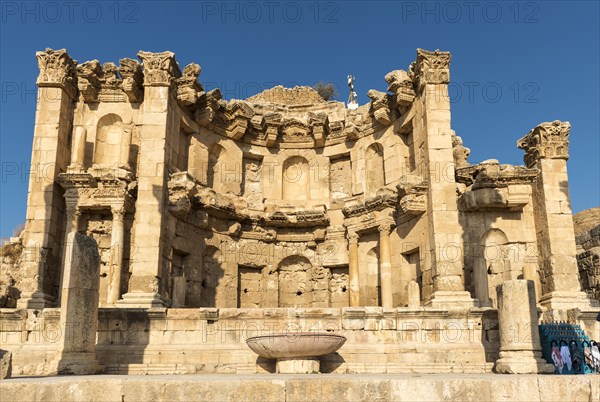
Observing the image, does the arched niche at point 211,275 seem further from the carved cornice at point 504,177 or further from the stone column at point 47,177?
the carved cornice at point 504,177

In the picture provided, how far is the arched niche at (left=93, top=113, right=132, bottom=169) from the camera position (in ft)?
59.6

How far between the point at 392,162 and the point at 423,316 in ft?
28.1

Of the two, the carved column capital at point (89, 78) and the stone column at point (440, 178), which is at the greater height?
the carved column capital at point (89, 78)

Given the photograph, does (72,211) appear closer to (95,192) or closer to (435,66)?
(95,192)

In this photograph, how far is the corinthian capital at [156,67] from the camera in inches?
666

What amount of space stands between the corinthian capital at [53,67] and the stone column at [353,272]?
11.7m

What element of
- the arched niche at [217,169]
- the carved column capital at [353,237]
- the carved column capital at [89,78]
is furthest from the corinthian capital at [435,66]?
the carved column capital at [89,78]

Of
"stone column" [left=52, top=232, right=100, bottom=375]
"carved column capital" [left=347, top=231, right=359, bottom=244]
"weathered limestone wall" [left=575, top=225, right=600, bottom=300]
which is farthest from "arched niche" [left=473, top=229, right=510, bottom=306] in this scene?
"stone column" [left=52, top=232, right=100, bottom=375]

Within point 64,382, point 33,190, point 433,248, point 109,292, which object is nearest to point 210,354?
point 64,382

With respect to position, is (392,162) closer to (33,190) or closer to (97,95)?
(97,95)

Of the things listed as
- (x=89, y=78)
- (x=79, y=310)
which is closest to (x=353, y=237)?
(x=89, y=78)

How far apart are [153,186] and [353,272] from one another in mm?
7926

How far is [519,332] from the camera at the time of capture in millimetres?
10336

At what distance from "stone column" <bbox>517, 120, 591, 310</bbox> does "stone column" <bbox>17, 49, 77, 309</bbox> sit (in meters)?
15.9
